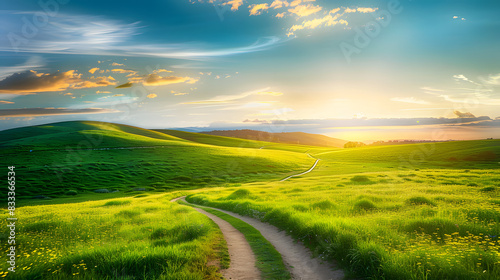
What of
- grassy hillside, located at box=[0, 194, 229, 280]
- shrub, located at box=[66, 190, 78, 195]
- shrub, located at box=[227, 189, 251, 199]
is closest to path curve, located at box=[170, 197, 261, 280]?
grassy hillside, located at box=[0, 194, 229, 280]

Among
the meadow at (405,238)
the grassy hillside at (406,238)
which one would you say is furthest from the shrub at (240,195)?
the grassy hillside at (406,238)

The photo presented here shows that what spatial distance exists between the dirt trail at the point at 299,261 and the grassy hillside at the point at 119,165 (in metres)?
64.4

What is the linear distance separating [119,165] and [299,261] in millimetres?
96947

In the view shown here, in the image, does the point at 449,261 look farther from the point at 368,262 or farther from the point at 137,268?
the point at 137,268

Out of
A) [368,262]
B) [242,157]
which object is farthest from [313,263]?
[242,157]

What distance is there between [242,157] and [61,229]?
353ft

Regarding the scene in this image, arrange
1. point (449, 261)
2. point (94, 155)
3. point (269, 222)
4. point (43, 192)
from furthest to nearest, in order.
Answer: point (94, 155) < point (43, 192) < point (269, 222) < point (449, 261)

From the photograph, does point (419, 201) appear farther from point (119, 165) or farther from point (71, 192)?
point (119, 165)

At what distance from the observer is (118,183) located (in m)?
77.4

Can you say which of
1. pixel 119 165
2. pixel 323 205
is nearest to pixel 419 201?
pixel 323 205

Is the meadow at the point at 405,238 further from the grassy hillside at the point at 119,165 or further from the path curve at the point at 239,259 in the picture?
the grassy hillside at the point at 119,165

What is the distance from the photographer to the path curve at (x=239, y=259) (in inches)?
392

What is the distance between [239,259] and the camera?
38.5 ft

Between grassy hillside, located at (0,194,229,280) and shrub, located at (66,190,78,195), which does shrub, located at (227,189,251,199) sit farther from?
shrub, located at (66,190,78,195)
